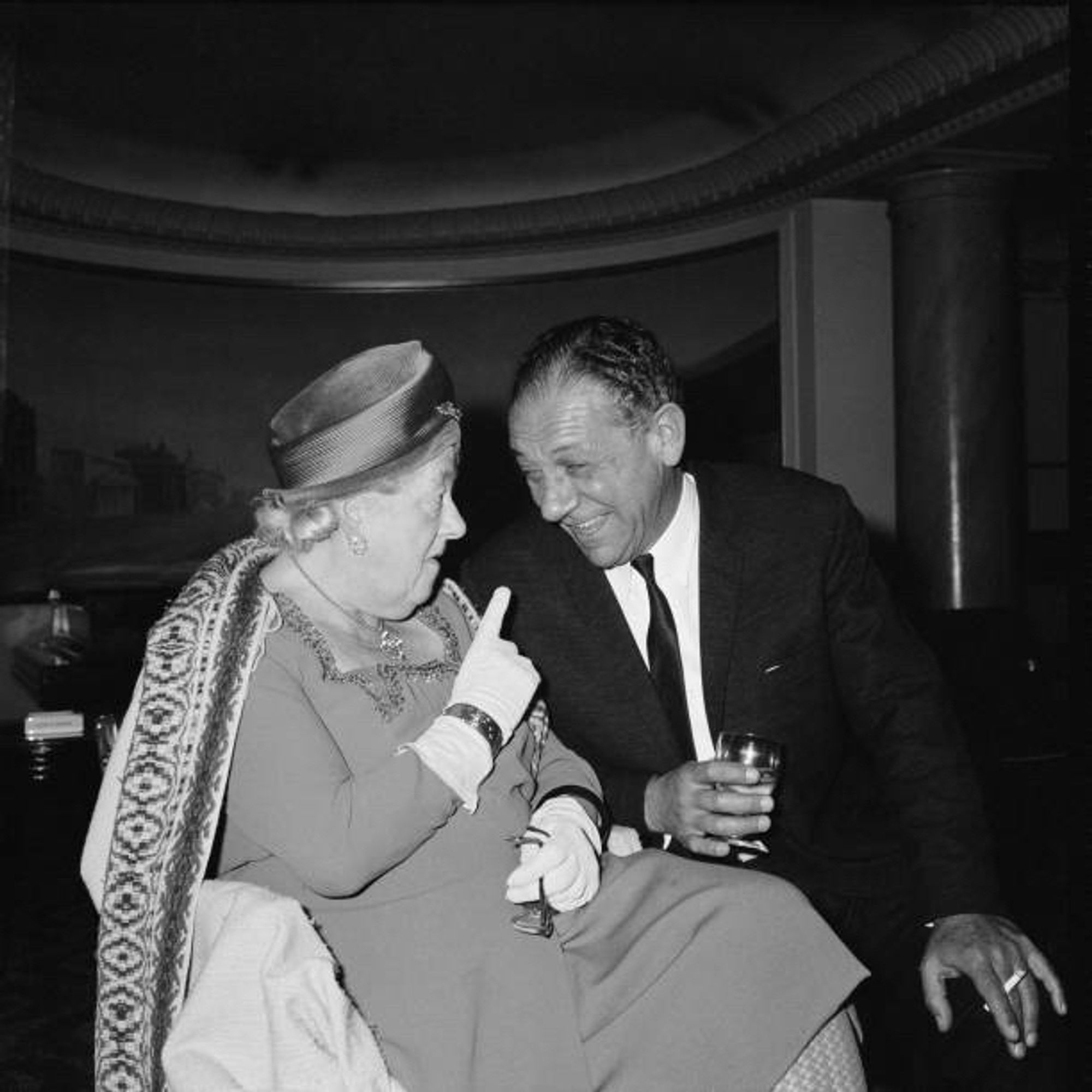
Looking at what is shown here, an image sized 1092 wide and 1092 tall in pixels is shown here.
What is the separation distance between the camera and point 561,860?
66.2 inches

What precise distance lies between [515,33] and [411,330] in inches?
135

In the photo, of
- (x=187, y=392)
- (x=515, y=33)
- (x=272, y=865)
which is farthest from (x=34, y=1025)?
(x=187, y=392)

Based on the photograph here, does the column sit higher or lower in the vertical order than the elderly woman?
higher

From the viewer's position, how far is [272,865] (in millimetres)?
1685

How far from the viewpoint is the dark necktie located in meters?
2.35

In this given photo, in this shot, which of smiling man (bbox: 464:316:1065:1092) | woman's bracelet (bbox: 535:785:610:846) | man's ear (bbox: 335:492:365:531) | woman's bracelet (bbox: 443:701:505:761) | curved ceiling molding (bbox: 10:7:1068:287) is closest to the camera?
woman's bracelet (bbox: 443:701:505:761)

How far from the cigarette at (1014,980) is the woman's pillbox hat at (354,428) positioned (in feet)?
3.87

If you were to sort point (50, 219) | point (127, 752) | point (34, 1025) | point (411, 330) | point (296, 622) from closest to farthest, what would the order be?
point (127, 752) → point (296, 622) → point (34, 1025) → point (50, 219) → point (411, 330)

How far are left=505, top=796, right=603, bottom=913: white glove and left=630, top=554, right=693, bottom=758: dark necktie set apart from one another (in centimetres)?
54

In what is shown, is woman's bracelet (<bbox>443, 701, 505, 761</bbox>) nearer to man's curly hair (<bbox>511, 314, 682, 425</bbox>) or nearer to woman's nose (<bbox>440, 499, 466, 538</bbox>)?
woman's nose (<bbox>440, 499, 466, 538</bbox>)

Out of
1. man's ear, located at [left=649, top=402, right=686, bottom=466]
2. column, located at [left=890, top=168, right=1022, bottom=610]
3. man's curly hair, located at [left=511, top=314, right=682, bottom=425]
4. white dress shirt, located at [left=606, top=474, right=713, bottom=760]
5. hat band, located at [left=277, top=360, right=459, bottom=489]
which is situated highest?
column, located at [left=890, top=168, right=1022, bottom=610]

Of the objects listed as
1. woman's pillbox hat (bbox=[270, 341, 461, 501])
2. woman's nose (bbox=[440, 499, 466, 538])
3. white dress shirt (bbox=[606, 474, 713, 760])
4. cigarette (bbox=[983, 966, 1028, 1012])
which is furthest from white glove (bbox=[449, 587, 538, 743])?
cigarette (bbox=[983, 966, 1028, 1012])

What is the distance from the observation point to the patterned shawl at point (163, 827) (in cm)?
156

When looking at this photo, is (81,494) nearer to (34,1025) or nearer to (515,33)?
(515,33)
